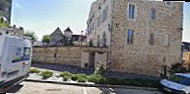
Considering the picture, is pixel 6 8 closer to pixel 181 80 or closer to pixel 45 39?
pixel 45 39

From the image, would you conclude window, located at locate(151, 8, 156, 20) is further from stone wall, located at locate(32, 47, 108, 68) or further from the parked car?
the parked car

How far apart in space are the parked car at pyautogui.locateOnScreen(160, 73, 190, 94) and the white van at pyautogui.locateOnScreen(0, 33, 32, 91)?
712 cm

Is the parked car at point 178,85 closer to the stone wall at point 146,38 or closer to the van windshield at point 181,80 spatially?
the van windshield at point 181,80

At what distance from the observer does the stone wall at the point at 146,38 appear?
21.1 metres

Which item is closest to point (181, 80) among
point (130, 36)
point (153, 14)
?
point (130, 36)

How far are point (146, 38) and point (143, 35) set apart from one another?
521 mm

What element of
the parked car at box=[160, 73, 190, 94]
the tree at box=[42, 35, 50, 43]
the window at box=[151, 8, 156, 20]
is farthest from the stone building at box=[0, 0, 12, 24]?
the parked car at box=[160, 73, 190, 94]

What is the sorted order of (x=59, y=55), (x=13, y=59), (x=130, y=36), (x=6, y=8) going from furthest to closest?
1. (x=6, y=8)
2. (x=59, y=55)
3. (x=130, y=36)
4. (x=13, y=59)

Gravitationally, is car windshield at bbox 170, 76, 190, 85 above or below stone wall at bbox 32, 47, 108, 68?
below

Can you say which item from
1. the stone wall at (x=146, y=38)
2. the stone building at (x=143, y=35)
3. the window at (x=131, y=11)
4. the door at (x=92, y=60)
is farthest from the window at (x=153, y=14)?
the door at (x=92, y=60)

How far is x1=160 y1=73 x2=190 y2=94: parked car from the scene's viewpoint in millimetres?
9375

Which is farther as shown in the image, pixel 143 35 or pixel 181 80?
pixel 143 35

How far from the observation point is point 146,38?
2230 cm

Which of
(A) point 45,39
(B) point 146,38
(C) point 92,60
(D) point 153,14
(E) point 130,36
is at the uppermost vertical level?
(D) point 153,14
